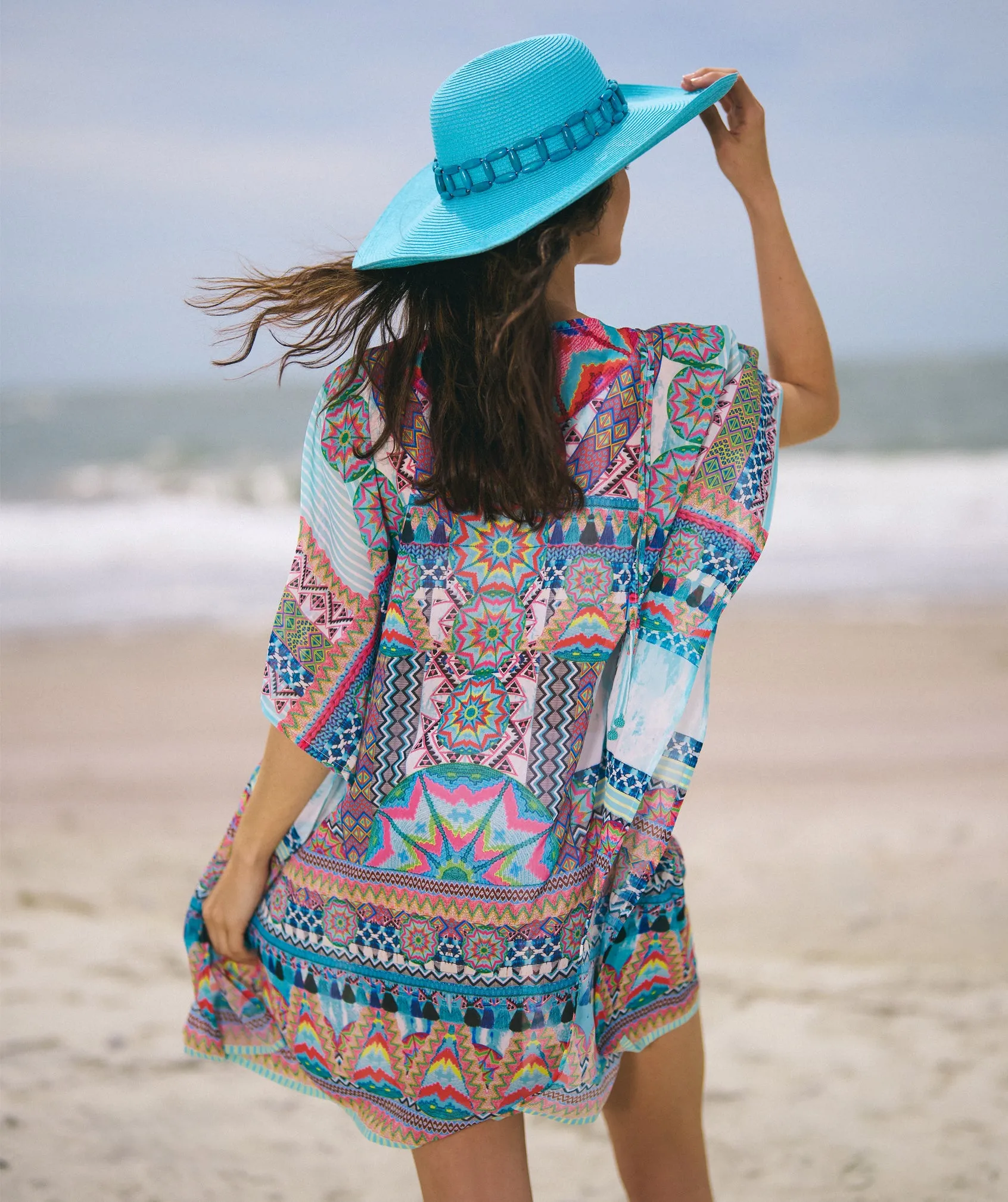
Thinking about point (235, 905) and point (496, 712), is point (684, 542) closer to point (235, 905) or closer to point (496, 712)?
point (496, 712)

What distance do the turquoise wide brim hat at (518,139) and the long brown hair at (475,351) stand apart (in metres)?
0.03

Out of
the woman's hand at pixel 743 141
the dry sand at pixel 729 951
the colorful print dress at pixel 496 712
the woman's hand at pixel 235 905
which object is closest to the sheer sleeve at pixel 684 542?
the colorful print dress at pixel 496 712

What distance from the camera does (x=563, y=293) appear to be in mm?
1193

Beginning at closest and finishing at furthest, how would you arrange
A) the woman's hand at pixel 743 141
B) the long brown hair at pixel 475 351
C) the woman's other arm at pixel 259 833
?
the long brown hair at pixel 475 351
the woman's other arm at pixel 259 833
the woman's hand at pixel 743 141

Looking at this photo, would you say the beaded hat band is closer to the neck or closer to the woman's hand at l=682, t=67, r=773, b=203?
the neck

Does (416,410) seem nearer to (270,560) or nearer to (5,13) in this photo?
(270,560)

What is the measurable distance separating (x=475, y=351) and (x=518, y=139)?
0.23 metres

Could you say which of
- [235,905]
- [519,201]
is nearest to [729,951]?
[235,905]

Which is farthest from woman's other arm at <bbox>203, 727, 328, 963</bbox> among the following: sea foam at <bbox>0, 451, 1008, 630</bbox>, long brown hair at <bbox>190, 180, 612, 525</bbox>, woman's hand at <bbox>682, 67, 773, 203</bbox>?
sea foam at <bbox>0, 451, 1008, 630</bbox>

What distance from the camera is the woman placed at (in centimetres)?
113

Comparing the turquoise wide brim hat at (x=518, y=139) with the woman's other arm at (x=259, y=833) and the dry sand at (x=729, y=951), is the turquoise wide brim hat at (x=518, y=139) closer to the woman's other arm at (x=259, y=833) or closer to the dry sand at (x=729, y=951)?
the woman's other arm at (x=259, y=833)

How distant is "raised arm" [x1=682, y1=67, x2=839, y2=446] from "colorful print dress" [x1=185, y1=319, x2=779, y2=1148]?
10 cm

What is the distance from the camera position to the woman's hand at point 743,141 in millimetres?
1335

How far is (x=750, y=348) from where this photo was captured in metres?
1.27
